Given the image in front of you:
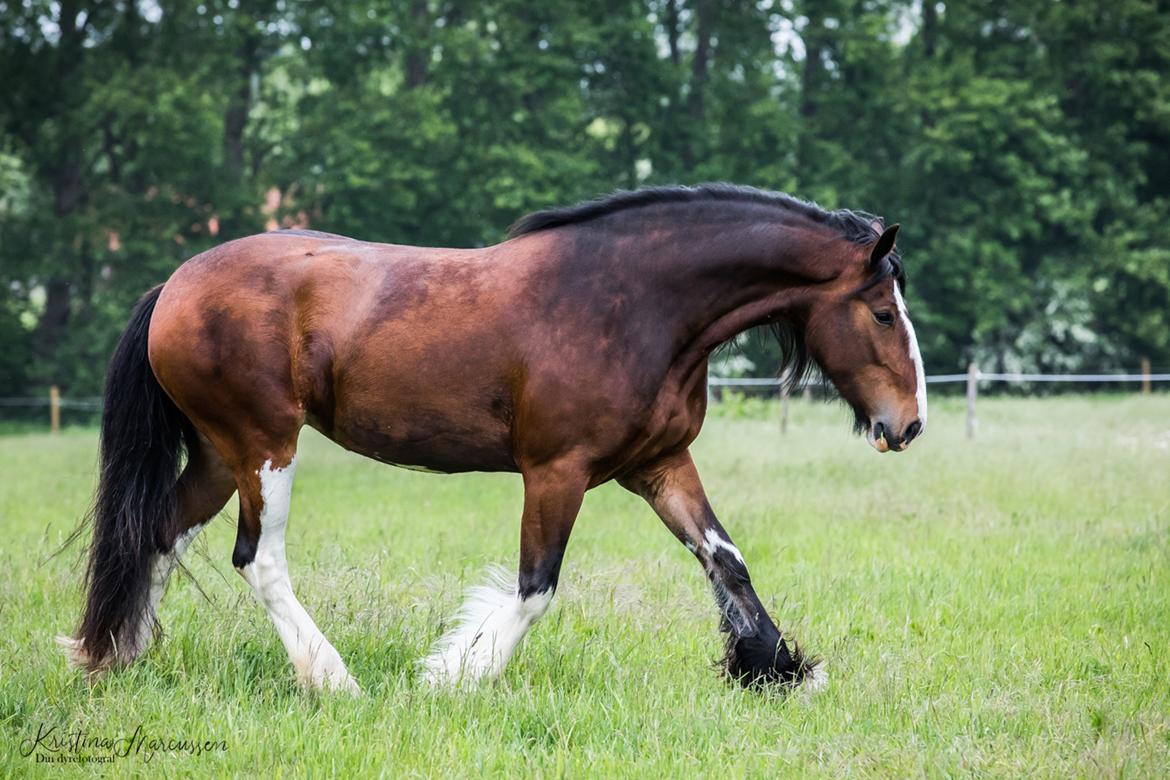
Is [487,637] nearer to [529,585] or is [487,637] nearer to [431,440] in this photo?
[529,585]

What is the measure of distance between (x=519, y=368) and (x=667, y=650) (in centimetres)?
148

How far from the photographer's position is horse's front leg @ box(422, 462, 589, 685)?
4.44 m

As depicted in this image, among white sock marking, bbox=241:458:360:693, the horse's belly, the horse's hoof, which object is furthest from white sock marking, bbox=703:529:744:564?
white sock marking, bbox=241:458:360:693

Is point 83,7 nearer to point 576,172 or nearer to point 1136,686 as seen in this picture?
point 576,172

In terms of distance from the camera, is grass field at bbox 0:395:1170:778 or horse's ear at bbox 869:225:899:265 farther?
horse's ear at bbox 869:225:899:265

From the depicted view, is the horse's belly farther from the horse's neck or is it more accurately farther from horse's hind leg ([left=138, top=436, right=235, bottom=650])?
the horse's neck

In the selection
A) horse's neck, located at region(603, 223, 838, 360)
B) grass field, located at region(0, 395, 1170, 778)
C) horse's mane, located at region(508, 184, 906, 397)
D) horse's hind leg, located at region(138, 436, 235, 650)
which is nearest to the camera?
grass field, located at region(0, 395, 1170, 778)

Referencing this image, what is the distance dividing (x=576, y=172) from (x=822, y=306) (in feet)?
87.4

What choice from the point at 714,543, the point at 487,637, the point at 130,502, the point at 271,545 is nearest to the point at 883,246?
the point at 714,543

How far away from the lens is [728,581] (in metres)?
4.74

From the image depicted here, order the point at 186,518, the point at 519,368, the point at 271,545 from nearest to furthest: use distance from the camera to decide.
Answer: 1. the point at 519,368
2. the point at 271,545
3. the point at 186,518

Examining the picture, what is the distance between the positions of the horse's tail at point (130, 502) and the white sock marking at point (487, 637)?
4.27 feet

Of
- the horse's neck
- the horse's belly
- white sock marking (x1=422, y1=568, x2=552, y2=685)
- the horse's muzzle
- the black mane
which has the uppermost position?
the black mane

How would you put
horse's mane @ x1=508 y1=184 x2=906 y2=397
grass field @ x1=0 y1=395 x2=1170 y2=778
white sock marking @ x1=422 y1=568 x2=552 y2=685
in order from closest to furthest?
grass field @ x1=0 y1=395 x2=1170 y2=778
white sock marking @ x1=422 y1=568 x2=552 y2=685
horse's mane @ x1=508 y1=184 x2=906 y2=397
